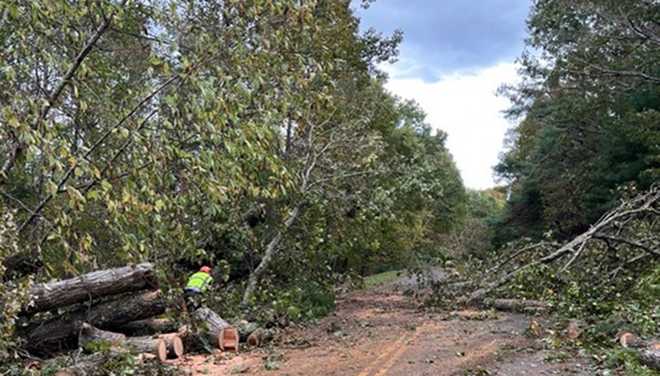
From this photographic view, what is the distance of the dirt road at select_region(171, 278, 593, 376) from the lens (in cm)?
575

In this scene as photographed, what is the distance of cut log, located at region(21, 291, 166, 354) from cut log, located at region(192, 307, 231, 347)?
1.67 ft

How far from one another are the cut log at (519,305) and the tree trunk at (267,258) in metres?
4.16

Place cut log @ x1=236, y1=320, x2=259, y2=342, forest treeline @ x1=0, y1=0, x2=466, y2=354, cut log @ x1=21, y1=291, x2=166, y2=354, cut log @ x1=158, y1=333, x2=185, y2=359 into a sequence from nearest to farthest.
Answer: forest treeline @ x1=0, y1=0, x2=466, y2=354 < cut log @ x1=21, y1=291, x2=166, y2=354 < cut log @ x1=158, y1=333, x2=185, y2=359 < cut log @ x1=236, y1=320, x2=259, y2=342

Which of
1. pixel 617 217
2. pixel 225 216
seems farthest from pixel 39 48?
pixel 617 217

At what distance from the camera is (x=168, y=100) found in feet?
10.9

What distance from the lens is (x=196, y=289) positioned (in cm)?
768

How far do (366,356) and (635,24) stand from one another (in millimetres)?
12625

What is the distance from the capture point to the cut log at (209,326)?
7.26 meters

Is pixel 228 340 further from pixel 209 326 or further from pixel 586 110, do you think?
pixel 586 110

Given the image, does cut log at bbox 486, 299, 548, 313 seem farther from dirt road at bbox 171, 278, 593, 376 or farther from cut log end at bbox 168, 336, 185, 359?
cut log end at bbox 168, 336, 185, 359

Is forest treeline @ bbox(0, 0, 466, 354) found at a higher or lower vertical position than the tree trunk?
higher

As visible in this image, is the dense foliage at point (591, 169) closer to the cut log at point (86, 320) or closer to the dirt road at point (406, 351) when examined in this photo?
the dirt road at point (406, 351)

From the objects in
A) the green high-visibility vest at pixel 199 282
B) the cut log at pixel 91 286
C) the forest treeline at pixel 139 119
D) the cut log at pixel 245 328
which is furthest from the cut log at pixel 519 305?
the cut log at pixel 91 286

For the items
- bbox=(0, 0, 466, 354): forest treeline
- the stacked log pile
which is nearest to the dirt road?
the stacked log pile
